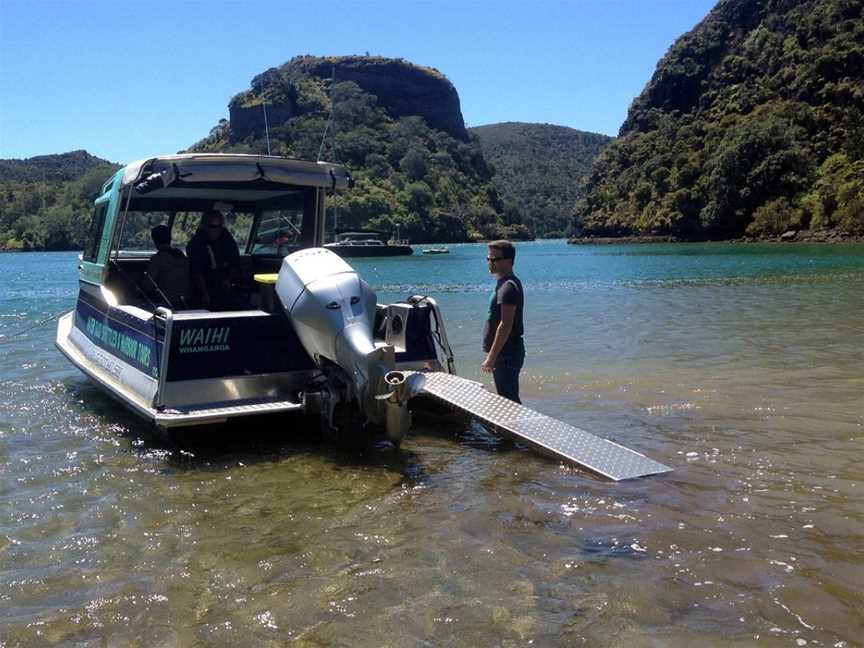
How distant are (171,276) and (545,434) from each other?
4999mm

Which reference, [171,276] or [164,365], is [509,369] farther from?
[171,276]

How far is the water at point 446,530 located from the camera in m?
3.98

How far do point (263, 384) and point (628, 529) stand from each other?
3669 millimetres

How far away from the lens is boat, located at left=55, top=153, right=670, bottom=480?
21.2 ft

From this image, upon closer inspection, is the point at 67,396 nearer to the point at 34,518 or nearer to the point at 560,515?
the point at 34,518

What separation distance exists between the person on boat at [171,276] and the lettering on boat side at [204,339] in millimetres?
2262

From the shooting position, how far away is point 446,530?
5219mm

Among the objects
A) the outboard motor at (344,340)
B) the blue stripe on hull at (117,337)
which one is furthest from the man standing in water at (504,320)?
the blue stripe on hull at (117,337)

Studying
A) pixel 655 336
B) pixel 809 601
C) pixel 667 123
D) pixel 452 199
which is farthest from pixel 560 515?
pixel 452 199

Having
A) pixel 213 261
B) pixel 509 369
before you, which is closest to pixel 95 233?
pixel 213 261

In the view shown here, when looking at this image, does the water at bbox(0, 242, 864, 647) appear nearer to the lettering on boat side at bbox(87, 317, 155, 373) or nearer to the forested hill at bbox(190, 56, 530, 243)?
the lettering on boat side at bbox(87, 317, 155, 373)

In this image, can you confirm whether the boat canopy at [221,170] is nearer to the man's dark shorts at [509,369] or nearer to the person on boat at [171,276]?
the person on boat at [171,276]

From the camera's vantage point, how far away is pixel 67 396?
10.2 m

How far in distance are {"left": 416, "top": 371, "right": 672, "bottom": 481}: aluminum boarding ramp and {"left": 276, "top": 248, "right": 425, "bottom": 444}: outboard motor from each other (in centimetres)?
87
